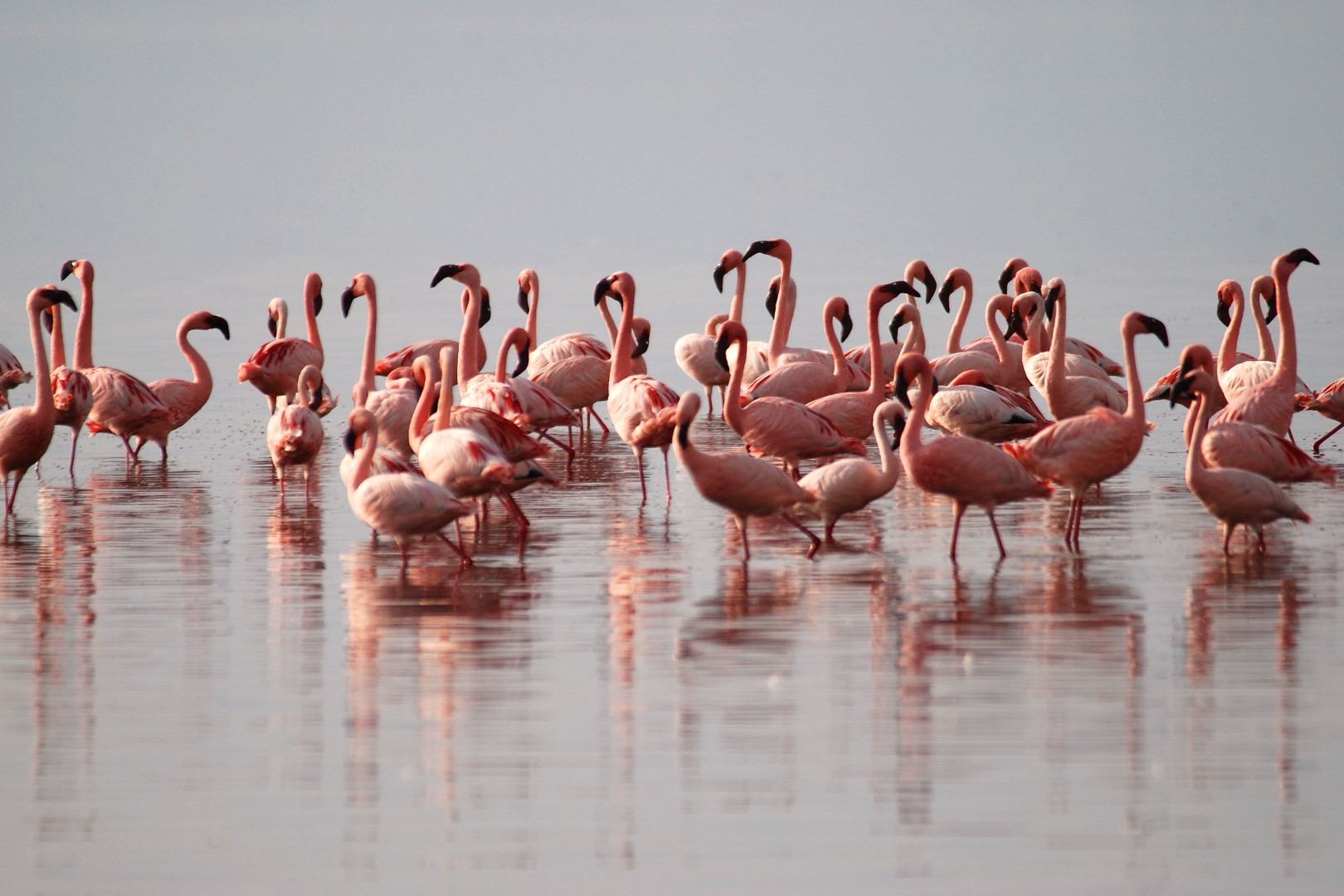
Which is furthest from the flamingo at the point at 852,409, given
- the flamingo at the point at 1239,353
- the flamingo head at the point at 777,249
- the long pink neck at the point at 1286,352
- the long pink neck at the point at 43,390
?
the long pink neck at the point at 43,390

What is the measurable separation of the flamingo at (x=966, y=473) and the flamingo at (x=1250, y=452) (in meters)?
1.06

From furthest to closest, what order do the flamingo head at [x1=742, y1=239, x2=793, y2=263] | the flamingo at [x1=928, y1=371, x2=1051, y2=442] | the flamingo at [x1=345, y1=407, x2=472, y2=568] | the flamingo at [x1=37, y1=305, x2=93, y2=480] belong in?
the flamingo head at [x1=742, y1=239, x2=793, y2=263]
the flamingo at [x1=37, y1=305, x2=93, y2=480]
the flamingo at [x1=928, y1=371, x2=1051, y2=442]
the flamingo at [x1=345, y1=407, x2=472, y2=568]

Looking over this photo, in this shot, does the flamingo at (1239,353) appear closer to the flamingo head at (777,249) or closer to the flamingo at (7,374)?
the flamingo head at (777,249)

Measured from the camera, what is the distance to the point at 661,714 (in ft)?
20.6

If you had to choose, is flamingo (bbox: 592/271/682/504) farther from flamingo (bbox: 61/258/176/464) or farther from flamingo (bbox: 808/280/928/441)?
flamingo (bbox: 61/258/176/464)

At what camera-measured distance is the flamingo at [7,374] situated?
14.9 meters

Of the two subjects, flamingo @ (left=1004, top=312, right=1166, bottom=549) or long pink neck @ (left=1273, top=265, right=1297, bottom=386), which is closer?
flamingo @ (left=1004, top=312, right=1166, bottom=549)

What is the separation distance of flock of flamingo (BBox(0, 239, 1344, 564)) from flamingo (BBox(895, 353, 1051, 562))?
10 millimetres

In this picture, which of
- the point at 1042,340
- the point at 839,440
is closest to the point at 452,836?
the point at 839,440

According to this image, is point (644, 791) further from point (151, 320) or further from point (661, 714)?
point (151, 320)

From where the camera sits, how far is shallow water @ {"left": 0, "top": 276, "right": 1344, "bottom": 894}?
5102 millimetres

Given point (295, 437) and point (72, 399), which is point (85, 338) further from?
point (295, 437)

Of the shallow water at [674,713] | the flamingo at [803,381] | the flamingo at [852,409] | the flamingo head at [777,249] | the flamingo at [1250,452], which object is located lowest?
the shallow water at [674,713]

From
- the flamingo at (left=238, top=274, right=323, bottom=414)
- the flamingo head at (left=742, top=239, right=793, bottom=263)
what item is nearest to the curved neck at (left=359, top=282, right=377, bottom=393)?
the flamingo at (left=238, top=274, right=323, bottom=414)
